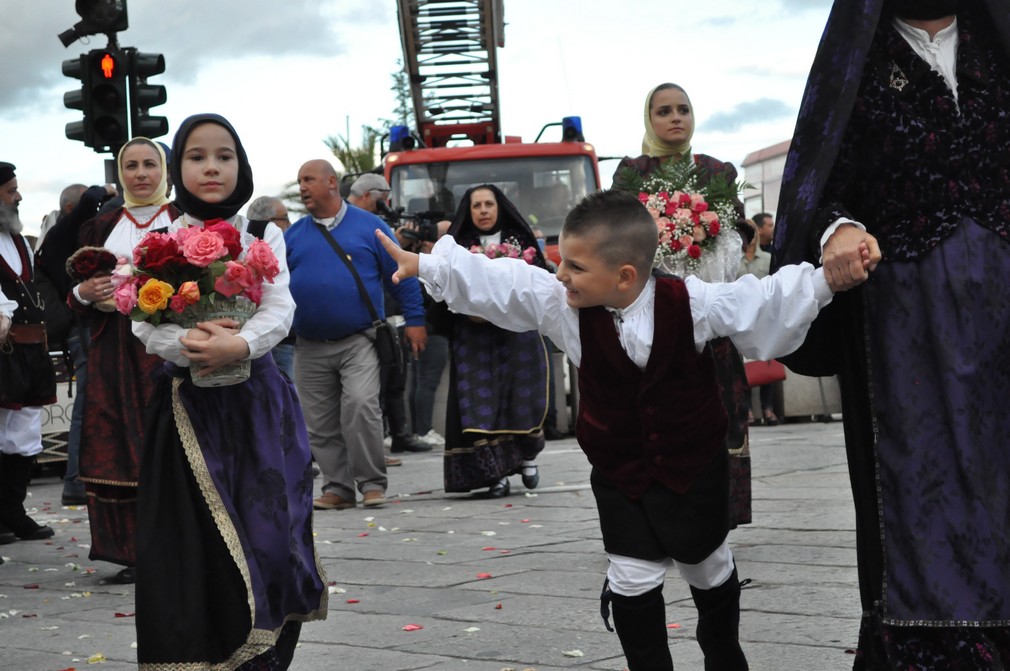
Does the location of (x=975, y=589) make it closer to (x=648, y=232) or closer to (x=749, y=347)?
(x=749, y=347)

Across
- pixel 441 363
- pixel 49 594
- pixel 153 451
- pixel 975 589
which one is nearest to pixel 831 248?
pixel 975 589

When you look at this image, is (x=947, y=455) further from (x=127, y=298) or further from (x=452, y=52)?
(x=452, y=52)

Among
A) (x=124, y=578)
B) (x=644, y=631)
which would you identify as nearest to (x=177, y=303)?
(x=644, y=631)

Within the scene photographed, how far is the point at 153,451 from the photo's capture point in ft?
15.0

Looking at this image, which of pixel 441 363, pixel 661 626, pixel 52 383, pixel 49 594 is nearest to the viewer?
pixel 661 626

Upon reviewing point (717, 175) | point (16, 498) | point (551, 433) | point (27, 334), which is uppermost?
point (717, 175)

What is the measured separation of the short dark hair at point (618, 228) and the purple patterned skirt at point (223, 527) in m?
1.22

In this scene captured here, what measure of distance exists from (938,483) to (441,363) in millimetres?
11147

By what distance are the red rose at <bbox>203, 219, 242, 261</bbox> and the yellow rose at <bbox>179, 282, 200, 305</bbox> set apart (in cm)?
18

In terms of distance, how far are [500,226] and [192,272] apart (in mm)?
5538

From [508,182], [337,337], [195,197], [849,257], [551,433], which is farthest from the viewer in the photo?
[508,182]

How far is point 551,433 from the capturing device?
49.9ft

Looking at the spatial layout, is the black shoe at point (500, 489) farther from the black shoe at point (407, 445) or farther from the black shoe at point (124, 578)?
the black shoe at point (407, 445)

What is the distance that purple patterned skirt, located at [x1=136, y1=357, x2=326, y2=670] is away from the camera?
4.37 meters
